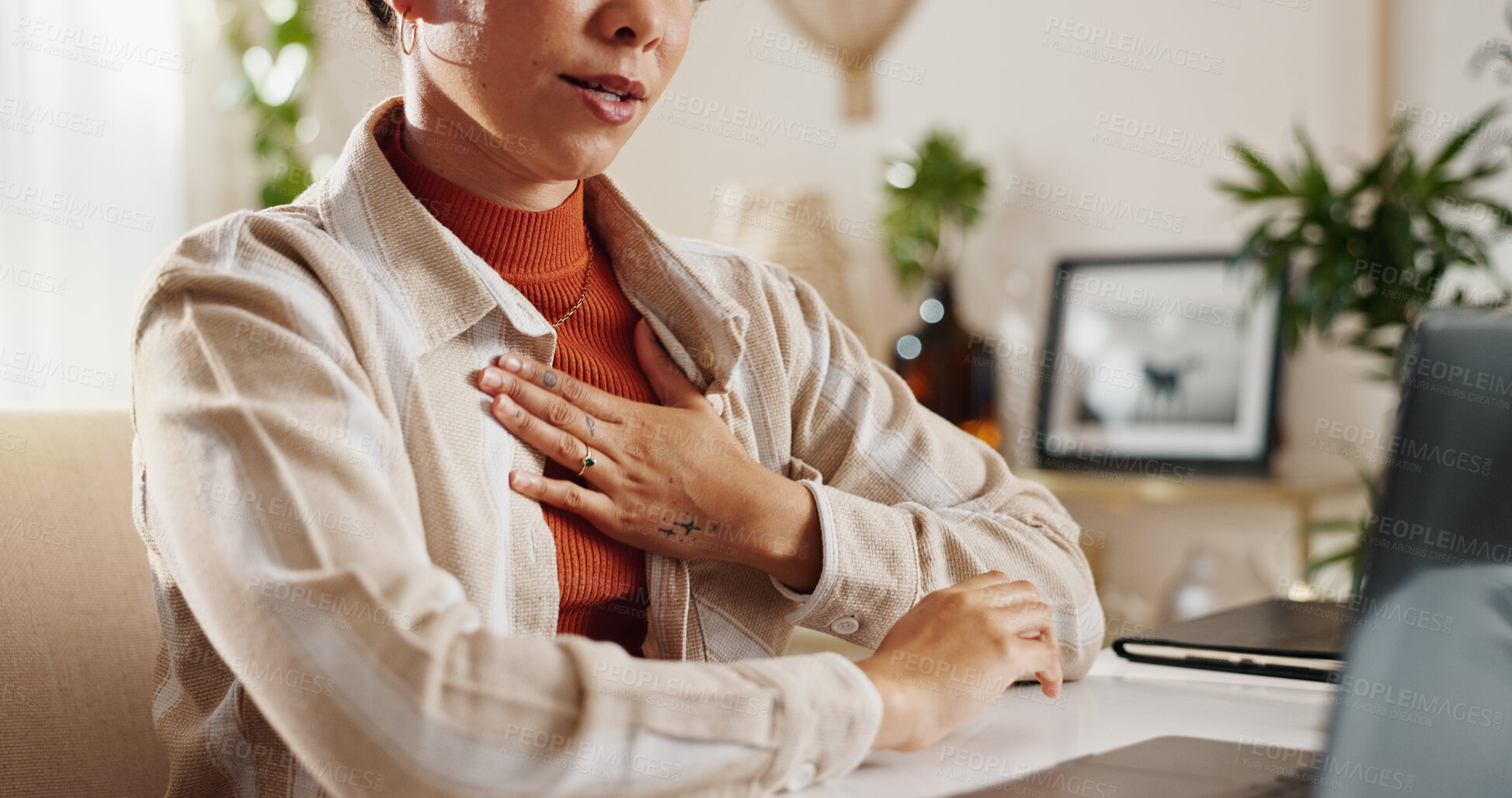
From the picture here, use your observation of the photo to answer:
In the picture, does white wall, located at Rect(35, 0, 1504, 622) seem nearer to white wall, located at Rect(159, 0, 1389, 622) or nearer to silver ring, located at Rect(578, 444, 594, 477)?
white wall, located at Rect(159, 0, 1389, 622)

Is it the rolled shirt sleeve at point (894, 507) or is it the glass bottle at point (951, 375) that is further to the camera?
the glass bottle at point (951, 375)

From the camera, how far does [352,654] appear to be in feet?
1.98

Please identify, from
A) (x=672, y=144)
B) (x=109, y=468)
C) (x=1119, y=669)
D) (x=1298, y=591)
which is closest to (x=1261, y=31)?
(x=1298, y=591)

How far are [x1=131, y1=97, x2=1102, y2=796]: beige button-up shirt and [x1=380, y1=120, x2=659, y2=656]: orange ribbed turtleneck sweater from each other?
3 cm

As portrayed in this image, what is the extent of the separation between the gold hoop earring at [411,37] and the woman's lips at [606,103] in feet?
0.50

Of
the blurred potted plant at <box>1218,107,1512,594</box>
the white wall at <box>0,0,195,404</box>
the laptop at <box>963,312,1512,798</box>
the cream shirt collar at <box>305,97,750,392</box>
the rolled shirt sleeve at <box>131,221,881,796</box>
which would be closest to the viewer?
the laptop at <box>963,312,1512,798</box>

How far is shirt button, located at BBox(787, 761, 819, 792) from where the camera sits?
2.15 ft

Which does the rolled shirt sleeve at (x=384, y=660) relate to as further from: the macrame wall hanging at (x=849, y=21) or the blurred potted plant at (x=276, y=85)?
the blurred potted plant at (x=276, y=85)

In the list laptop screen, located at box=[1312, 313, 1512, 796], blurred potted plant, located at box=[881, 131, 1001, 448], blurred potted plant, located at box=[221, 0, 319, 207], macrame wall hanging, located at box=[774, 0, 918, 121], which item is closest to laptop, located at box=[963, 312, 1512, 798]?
laptop screen, located at box=[1312, 313, 1512, 796]

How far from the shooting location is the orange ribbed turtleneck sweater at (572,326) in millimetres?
891

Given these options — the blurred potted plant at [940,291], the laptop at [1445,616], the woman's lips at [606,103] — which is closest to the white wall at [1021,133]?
the blurred potted plant at [940,291]

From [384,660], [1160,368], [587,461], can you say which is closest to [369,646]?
[384,660]

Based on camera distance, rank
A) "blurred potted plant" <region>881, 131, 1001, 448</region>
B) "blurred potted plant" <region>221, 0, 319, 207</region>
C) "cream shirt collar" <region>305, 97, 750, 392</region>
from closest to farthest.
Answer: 1. "cream shirt collar" <region>305, 97, 750, 392</region>
2. "blurred potted plant" <region>881, 131, 1001, 448</region>
3. "blurred potted plant" <region>221, 0, 319, 207</region>

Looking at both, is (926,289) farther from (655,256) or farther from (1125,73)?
(655,256)
